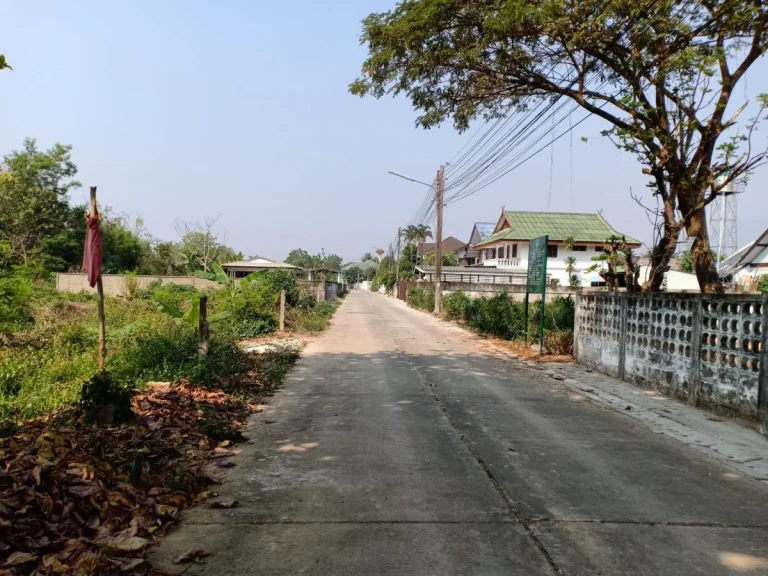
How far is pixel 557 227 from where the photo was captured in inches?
1724

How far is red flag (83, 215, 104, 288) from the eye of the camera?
6.89m

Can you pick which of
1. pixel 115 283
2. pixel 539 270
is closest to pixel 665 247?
pixel 539 270

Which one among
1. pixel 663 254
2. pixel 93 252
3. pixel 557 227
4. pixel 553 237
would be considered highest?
pixel 557 227

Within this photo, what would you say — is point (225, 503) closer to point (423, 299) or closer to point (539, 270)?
point (539, 270)

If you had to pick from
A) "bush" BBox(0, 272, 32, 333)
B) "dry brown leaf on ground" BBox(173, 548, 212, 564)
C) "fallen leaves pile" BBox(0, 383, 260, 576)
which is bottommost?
"dry brown leaf on ground" BBox(173, 548, 212, 564)

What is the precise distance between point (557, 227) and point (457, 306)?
24.0 metres

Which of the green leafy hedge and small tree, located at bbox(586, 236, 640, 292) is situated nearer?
small tree, located at bbox(586, 236, 640, 292)

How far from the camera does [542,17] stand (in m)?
8.29

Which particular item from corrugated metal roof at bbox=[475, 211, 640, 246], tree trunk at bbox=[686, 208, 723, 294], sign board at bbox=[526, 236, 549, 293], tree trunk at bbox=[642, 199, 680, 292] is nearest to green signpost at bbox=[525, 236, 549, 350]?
sign board at bbox=[526, 236, 549, 293]

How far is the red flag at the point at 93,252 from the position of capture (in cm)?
689

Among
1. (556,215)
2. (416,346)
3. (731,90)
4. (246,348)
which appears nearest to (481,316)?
(416,346)

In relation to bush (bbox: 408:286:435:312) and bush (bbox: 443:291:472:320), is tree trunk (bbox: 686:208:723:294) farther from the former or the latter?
bush (bbox: 408:286:435:312)

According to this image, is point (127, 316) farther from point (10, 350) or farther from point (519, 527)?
point (519, 527)

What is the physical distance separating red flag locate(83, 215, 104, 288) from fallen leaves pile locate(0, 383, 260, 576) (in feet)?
7.05
